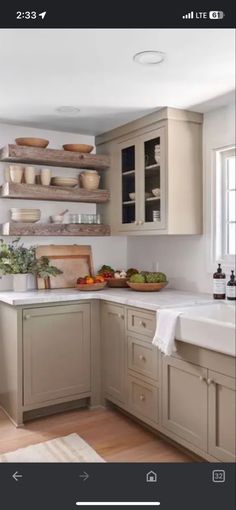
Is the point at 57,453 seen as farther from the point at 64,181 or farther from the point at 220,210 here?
the point at 64,181

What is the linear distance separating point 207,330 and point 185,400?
40 cm

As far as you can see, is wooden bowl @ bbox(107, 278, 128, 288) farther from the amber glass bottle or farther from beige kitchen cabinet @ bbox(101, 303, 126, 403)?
the amber glass bottle

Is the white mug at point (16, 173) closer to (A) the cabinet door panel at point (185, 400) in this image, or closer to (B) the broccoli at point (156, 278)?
(B) the broccoli at point (156, 278)

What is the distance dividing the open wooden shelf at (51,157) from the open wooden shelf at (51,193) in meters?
0.15

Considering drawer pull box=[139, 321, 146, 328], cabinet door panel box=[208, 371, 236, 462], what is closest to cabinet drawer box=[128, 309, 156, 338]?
drawer pull box=[139, 321, 146, 328]

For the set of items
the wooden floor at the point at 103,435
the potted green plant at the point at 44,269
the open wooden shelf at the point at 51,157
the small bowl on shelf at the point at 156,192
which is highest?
the open wooden shelf at the point at 51,157

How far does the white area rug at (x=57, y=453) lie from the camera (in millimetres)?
1723

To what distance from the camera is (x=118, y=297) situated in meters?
2.16

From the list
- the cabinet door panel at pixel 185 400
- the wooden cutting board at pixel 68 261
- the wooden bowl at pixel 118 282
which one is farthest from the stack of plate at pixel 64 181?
the cabinet door panel at pixel 185 400

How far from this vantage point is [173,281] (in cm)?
252

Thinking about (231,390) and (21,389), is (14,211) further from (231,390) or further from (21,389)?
(231,390)
